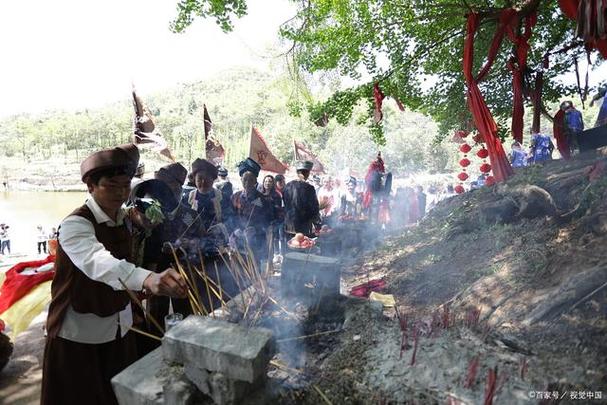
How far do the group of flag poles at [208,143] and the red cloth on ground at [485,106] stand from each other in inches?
237

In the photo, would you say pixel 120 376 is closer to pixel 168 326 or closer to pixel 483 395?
pixel 168 326

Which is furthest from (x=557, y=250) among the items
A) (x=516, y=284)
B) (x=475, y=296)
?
A: (x=475, y=296)

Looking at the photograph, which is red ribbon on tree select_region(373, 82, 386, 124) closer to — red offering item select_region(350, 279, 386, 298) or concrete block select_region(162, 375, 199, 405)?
red offering item select_region(350, 279, 386, 298)

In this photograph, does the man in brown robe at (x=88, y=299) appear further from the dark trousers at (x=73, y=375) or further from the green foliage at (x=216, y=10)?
the green foliage at (x=216, y=10)

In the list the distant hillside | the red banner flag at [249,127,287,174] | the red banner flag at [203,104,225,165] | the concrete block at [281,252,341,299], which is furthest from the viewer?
the distant hillside

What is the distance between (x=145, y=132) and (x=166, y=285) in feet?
21.0

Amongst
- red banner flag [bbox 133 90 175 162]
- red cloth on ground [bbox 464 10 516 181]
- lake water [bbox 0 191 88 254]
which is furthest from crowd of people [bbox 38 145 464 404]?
lake water [bbox 0 191 88 254]

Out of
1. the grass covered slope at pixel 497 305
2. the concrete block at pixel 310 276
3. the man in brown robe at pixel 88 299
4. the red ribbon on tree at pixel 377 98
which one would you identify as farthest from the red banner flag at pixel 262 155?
the man in brown robe at pixel 88 299

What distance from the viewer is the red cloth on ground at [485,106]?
5879 mm

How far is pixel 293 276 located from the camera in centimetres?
347

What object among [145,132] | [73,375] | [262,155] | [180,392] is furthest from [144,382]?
[262,155]

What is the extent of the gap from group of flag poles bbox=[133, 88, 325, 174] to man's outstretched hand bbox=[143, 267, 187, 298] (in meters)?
5.72

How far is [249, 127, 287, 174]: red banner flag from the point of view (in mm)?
10484

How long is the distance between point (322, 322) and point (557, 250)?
2.76 m
